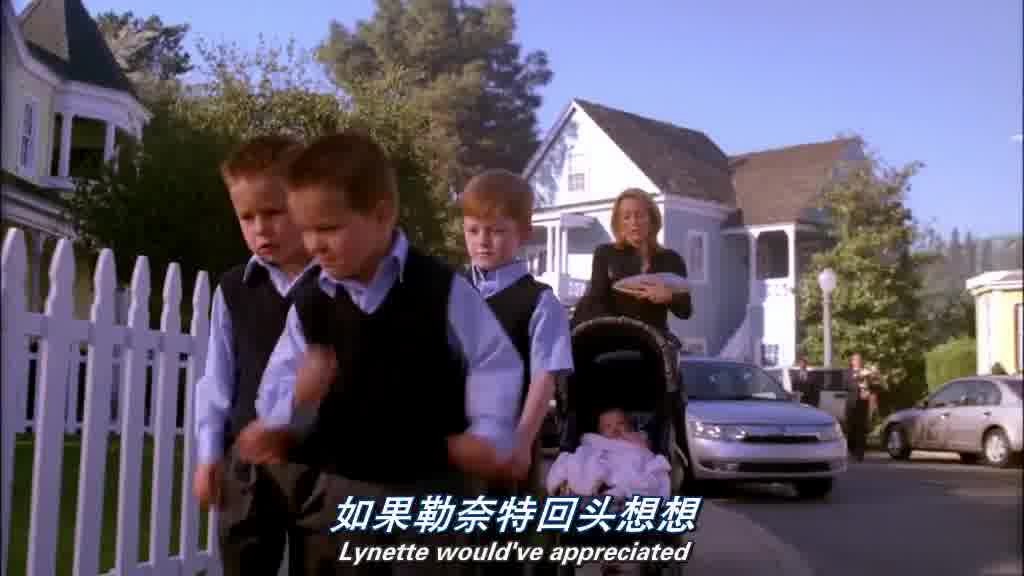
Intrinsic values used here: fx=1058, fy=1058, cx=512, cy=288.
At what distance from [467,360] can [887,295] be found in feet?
7.32

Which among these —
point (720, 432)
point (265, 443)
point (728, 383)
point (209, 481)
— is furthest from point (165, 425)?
point (728, 383)

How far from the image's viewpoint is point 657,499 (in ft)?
11.1

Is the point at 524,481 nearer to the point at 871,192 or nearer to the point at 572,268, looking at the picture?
the point at 871,192

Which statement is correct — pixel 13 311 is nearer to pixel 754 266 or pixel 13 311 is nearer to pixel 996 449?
pixel 996 449

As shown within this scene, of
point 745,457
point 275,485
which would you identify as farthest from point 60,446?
point 745,457

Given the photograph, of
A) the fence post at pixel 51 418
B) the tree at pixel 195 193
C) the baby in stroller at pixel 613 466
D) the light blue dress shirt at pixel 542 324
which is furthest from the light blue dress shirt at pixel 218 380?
the tree at pixel 195 193

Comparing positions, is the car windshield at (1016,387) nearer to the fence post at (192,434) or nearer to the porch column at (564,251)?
the fence post at (192,434)

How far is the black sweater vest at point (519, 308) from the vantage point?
3281 mm

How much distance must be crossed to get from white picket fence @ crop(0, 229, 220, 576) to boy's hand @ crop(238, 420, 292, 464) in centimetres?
137

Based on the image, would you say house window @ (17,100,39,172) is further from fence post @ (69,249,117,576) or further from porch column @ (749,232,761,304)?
porch column @ (749,232,761,304)

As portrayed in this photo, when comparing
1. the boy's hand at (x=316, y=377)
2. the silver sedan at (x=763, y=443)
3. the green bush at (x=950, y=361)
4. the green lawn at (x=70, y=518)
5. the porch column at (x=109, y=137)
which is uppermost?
the porch column at (x=109, y=137)

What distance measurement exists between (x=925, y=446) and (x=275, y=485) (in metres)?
2.15

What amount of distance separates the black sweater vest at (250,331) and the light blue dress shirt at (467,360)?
0.32 m

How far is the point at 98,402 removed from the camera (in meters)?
4.27
